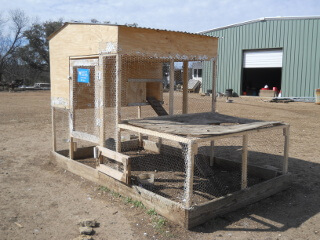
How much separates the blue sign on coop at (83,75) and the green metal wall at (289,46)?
13634 mm

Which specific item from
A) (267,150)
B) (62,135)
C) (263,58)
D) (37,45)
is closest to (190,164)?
(267,150)

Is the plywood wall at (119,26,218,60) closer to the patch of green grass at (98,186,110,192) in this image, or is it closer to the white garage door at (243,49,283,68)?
the patch of green grass at (98,186,110,192)

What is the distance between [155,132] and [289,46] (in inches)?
731

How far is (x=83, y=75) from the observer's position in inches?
237

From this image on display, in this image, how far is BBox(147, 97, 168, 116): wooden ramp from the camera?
21.7 feet

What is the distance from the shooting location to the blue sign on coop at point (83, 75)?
5.93 m

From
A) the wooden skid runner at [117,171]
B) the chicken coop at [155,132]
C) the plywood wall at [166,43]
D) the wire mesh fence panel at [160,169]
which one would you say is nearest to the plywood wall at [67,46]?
the chicken coop at [155,132]

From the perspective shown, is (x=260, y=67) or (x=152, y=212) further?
(x=260, y=67)

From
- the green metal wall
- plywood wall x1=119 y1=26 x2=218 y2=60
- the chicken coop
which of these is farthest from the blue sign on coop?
the green metal wall

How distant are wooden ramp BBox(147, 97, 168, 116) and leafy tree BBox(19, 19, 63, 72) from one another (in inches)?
1385

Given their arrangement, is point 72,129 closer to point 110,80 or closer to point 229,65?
point 110,80

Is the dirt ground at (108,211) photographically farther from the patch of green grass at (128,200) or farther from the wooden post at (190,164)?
the wooden post at (190,164)

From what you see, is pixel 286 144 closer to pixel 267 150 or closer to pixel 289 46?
pixel 267 150

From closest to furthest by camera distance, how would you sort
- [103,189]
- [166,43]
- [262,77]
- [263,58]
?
[103,189] < [166,43] < [263,58] < [262,77]
